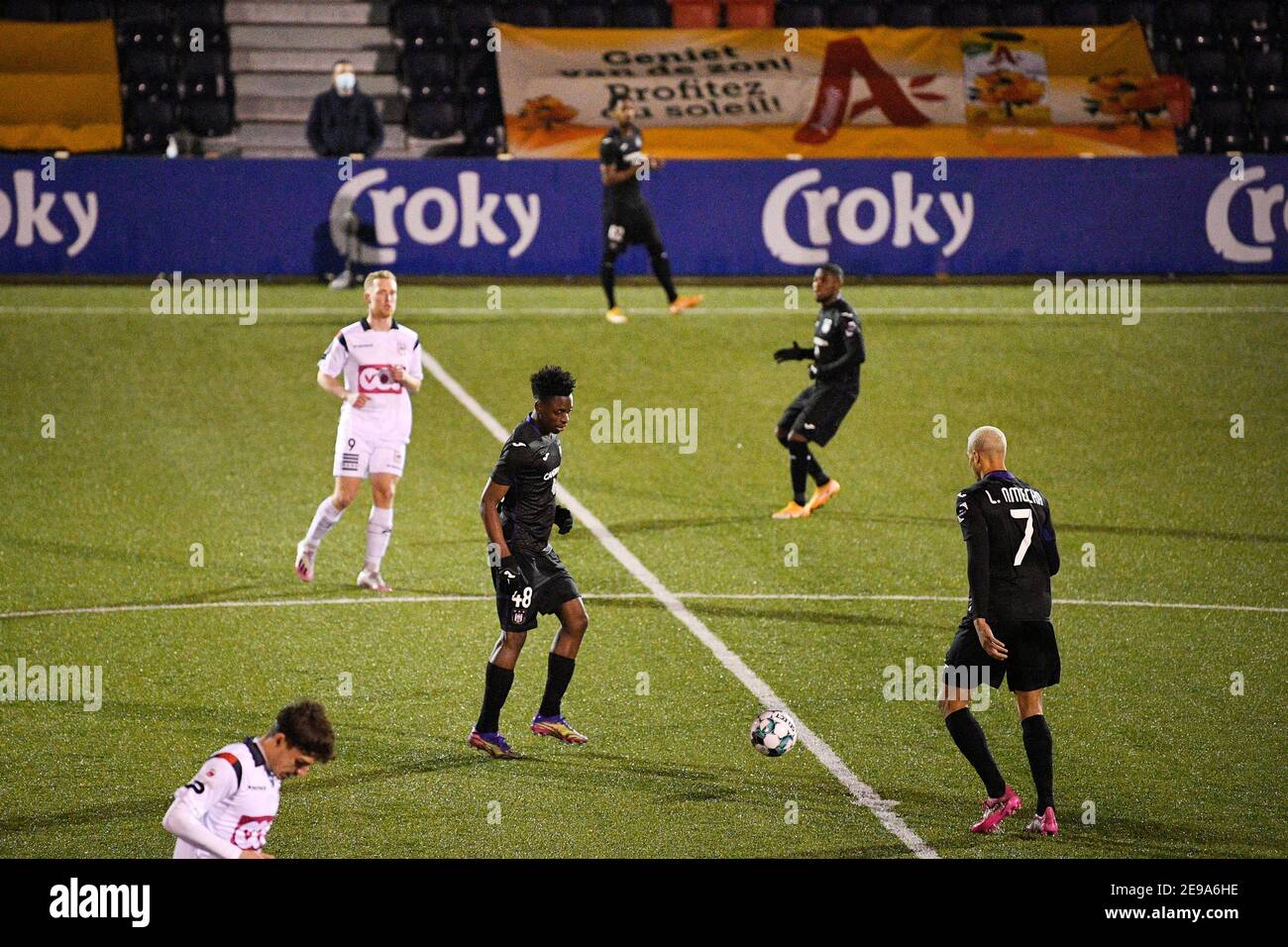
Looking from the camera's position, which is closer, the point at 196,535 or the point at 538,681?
the point at 538,681

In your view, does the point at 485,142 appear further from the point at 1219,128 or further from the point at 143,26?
the point at 1219,128

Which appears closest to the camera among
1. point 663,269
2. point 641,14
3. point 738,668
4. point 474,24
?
point 738,668

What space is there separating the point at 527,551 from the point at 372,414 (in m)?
4.16

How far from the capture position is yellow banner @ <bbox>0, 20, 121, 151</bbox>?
88.4 feet

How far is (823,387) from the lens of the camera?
645 inches

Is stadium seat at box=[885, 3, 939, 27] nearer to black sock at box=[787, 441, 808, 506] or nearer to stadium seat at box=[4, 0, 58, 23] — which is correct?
stadium seat at box=[4, 0, 58, 23]

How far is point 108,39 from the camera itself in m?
28.2

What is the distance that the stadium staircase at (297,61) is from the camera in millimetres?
29453

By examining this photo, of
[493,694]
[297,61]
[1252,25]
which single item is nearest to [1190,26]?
[1252,25]

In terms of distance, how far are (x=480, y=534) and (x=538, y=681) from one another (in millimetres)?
4171

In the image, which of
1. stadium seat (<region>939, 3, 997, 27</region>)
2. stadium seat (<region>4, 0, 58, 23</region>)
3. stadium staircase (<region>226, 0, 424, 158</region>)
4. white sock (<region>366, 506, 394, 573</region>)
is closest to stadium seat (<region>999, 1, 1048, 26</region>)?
stadium seat (<region>939, 3, 997, 27</region>)
